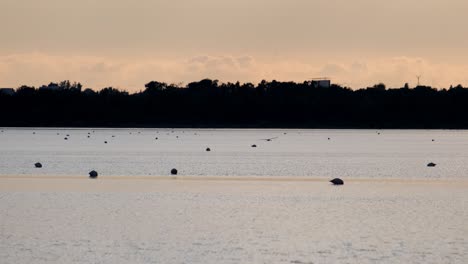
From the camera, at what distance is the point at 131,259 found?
33625 millimetres

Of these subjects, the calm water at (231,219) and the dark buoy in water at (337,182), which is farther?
the dark buoy in water at (337,182)

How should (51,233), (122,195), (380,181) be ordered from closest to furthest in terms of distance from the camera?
(51,233) < (122,195) < (380,181)

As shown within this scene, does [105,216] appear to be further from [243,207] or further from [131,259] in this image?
[131,259]

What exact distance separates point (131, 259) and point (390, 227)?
12840mm

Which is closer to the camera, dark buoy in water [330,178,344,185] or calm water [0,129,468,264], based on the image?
calm water [0,129,468,264]

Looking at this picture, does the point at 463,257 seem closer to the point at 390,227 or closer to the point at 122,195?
the point at 390,227

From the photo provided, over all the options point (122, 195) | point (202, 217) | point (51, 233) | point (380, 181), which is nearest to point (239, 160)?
point (380, 181)

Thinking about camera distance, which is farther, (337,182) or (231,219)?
(337,182)

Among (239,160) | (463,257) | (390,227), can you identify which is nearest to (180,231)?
(390,227)

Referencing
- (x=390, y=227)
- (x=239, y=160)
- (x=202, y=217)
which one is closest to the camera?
(x=390, y=227)

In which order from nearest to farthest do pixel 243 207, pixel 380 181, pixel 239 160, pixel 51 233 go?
pixel 51 233
pixel 243 207
pixel 380 181
pixel 239 160

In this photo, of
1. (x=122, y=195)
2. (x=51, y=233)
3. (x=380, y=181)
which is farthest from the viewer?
(x=380, y=181)

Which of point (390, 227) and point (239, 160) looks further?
point (239, 160)

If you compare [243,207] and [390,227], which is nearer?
[390,227]
